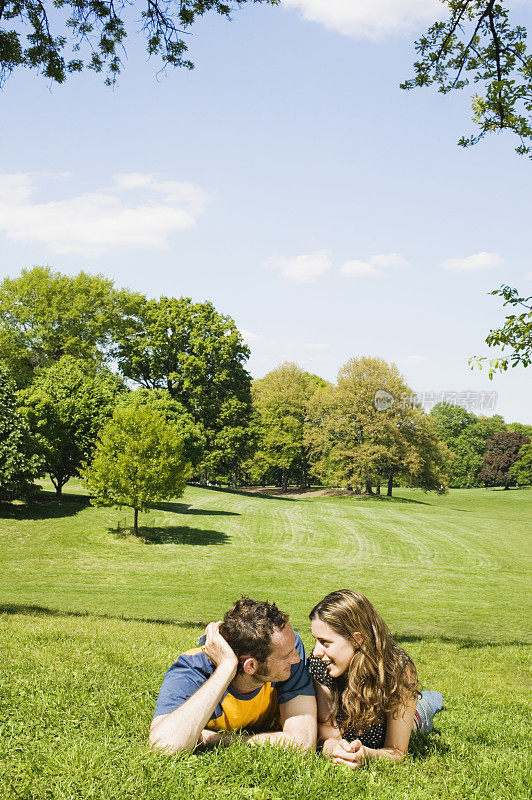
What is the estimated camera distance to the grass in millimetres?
3625

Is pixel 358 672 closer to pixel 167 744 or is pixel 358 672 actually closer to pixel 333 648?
pixel 333 648

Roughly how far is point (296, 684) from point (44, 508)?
31741 millimetres

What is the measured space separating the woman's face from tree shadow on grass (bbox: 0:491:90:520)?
96.0 feet

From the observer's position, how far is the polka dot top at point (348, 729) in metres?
4.05

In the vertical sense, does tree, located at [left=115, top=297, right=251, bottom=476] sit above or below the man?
above

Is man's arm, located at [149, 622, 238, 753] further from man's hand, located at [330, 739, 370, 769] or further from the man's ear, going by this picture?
man's hand, located at [330, 739, 370, 769]

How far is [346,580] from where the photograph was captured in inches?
919

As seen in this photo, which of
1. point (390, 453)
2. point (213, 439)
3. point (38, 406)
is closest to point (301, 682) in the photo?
point (38, 406)

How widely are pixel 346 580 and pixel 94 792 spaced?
21.0 m

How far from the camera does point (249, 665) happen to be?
3621 mm

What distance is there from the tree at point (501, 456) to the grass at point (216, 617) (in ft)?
154

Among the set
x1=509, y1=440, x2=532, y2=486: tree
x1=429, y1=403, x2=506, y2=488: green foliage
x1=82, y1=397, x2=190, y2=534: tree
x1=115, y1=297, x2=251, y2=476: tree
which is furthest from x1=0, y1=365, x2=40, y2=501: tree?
x1=509, y1=440, x2=532, y2=486: tree

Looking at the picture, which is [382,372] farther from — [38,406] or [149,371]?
[38,406]

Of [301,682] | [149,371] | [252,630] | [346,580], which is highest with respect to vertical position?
[149,371]
